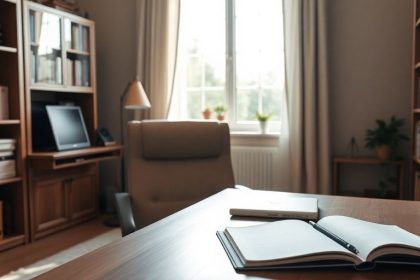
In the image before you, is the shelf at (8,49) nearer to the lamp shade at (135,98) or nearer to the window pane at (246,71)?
the lamp shade at (135,98)

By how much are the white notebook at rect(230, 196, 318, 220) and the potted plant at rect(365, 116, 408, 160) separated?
1.75m

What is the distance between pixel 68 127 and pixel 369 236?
2919mm

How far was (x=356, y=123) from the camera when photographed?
3207mm

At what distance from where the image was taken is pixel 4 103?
2924mm

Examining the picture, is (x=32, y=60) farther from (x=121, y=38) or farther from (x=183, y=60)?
(x=183, y=60)

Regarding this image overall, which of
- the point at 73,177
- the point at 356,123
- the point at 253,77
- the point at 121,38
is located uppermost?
the point at 121,38

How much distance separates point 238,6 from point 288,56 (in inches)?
28.7

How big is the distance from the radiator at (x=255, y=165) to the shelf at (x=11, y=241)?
5.70 feet

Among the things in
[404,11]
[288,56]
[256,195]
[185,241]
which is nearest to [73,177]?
[288,56]

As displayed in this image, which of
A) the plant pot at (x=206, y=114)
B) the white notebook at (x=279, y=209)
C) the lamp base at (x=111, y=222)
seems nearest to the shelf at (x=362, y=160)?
the plant pot at (x=206, y=114)

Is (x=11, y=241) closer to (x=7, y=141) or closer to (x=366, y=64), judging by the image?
(x=7, y=141)

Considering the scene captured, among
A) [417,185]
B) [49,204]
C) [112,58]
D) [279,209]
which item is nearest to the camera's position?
[279,209]

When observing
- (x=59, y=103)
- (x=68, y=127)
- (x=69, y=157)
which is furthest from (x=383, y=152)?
(x=59, y=103)

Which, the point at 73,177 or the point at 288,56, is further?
the point at 73,177
